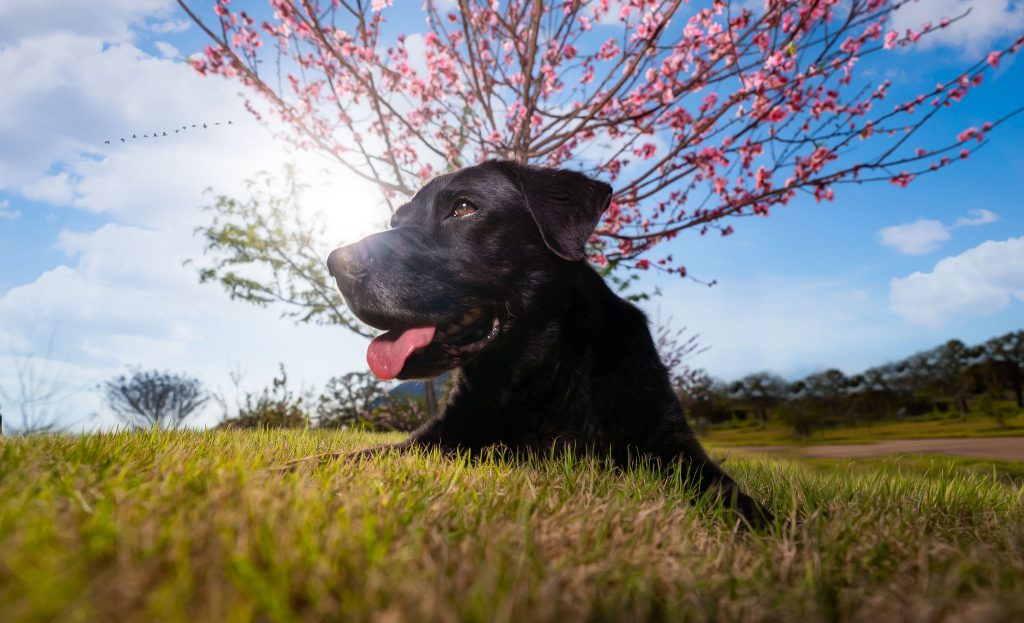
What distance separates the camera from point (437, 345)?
3.03m

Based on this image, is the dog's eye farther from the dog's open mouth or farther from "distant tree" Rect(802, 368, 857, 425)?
"distant tree" Rect(802, 368, 857, 425)

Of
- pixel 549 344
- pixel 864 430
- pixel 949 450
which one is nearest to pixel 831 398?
pixel 864 430

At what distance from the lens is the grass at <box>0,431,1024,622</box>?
3.04 ft

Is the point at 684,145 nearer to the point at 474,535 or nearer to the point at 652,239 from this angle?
the point at 652,239

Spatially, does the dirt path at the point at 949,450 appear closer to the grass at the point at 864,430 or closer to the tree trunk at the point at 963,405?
the grass at the point at 864,430

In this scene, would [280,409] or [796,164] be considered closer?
[796,164]

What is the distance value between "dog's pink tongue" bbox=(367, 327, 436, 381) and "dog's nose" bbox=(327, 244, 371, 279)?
401 millimetres

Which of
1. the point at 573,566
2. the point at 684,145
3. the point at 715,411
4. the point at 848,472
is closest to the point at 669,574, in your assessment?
the point at 573,566

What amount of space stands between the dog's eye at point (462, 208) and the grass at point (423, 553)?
1.64m

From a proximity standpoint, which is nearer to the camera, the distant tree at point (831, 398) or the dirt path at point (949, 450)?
the dirt path at point (949, 450)

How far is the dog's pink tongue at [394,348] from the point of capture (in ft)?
9.90

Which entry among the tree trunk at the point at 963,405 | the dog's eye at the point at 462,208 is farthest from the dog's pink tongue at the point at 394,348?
the tree trunk at the point at 963,405

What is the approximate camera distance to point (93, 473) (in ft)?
5.42

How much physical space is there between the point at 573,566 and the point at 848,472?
301 centimetres
